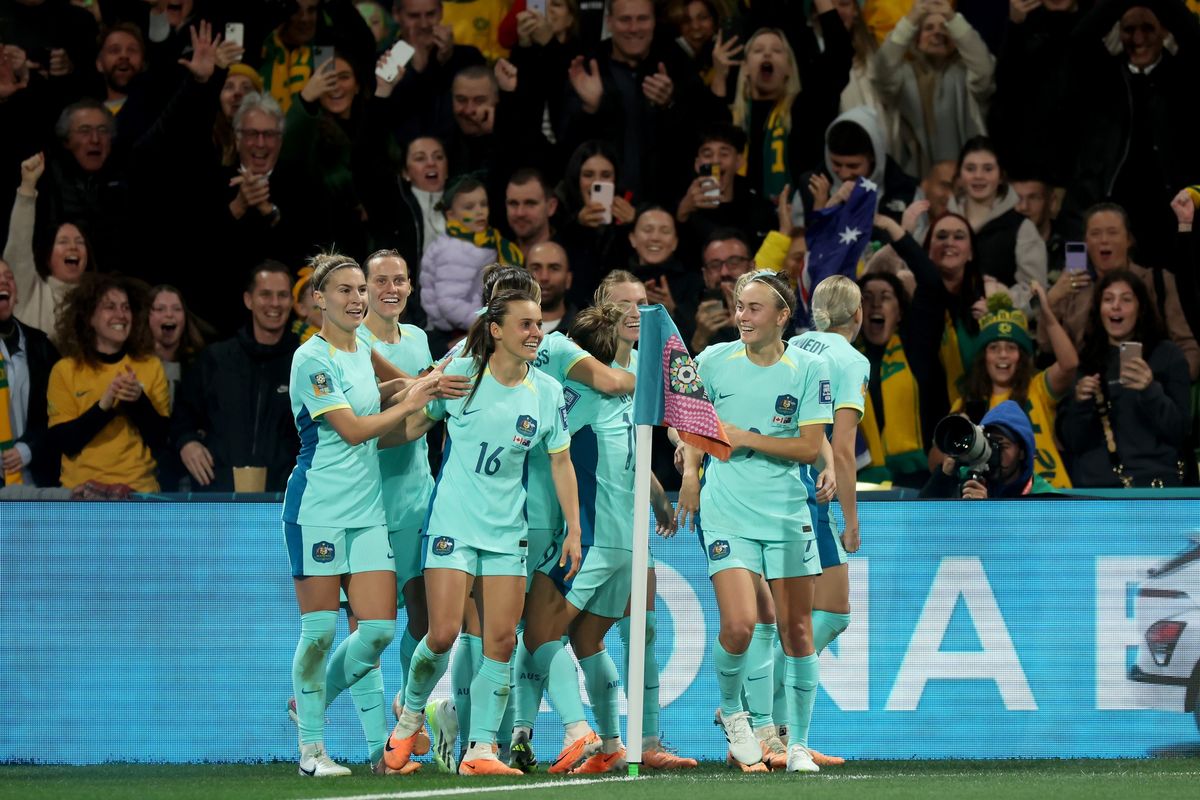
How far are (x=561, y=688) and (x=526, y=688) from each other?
0.85ft

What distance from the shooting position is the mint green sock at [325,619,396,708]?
7.58 meters

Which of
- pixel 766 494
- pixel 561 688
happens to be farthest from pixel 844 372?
pixel 561 688

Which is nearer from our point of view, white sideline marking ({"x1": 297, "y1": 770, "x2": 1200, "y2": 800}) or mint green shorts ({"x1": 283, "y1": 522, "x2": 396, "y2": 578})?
white sideline marking ({"x1": 297, "y1": 770, "x2": 1200, "y2": 800})

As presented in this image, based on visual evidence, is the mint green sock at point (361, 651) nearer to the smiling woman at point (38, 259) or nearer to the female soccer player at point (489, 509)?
the female soccer player at point (489, 509)

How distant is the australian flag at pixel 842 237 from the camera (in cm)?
1098

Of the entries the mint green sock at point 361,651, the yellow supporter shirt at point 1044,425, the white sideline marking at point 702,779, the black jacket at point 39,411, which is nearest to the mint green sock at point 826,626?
the white sideline marking at point 702,779

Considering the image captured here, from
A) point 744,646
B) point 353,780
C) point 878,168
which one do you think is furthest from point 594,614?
point 878,168

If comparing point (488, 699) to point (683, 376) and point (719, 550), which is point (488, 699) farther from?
point (683, 376)

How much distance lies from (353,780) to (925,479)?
15.6ft

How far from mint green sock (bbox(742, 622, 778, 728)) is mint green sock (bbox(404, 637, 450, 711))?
4.71ft

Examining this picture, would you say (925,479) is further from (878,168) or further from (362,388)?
(362,388)

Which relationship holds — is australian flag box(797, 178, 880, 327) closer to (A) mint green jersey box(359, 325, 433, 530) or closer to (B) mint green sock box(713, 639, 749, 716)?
(A) mint green jersey box(359, 325, 433, 530)

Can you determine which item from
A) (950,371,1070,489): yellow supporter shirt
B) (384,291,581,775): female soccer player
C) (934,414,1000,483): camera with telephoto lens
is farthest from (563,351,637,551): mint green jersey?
(950,371,1070,489): yellow supporter shirt

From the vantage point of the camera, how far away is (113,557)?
29.1 ft
